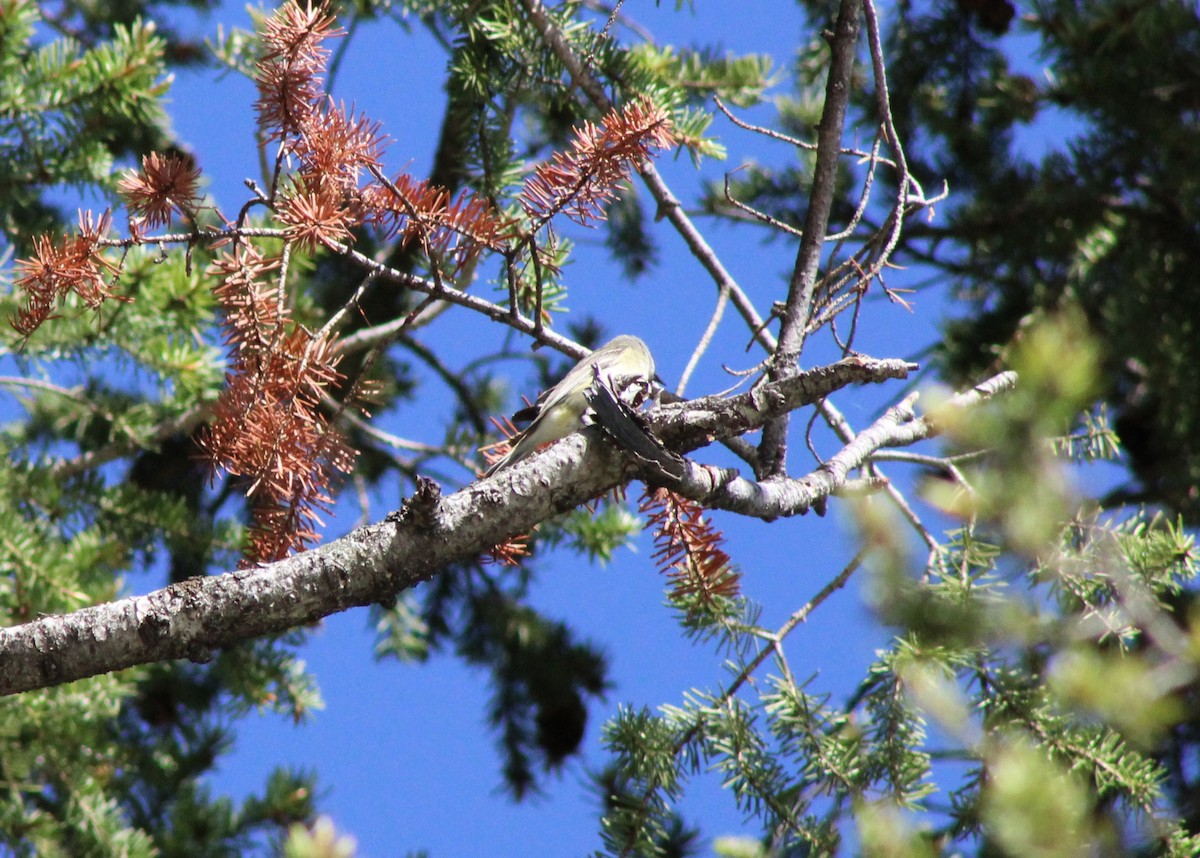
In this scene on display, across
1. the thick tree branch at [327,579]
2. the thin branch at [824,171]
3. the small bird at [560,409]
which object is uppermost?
the thin branch at [824,171]

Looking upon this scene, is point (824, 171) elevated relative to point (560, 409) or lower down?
elevated

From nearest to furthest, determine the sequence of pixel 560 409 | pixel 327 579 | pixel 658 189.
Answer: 1. pixel 327 579
2. pixel 560 409
3. pixel 658 189

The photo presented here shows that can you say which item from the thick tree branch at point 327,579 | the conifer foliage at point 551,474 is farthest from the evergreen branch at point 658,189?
the thick tree branch at point 327,579

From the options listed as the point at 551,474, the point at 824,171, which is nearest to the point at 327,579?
the point at 551,474

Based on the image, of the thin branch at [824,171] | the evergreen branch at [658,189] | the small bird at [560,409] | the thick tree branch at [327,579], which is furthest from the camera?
the evergreen branch at [658,189]

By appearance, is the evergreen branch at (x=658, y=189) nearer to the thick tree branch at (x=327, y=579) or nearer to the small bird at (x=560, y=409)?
the small bird at (x=560, y=409)

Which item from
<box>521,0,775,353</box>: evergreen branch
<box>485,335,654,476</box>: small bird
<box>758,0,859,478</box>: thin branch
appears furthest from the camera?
<box>521,0,775,353</box>: evergreen branch

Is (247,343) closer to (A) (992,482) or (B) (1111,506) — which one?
(A) (992,482)

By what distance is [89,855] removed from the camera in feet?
9.21

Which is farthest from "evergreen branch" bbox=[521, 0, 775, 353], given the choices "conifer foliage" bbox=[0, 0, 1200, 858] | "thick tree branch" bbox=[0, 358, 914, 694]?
"thick tree branch" bbox=[0, 358, 914, 694]

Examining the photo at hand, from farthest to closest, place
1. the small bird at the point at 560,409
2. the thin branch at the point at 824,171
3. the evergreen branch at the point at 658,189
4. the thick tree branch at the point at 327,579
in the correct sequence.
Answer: the evergreen branch at the point at 658,189, the thin branch at the point at 824,171, the small bird at the point at 560,409, the thick tree branch at the point at 327,579

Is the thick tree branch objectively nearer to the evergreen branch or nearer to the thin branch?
the thin branch

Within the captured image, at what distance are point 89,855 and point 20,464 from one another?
101cm

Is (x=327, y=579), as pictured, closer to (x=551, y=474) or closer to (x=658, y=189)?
(x=551, y=474)
